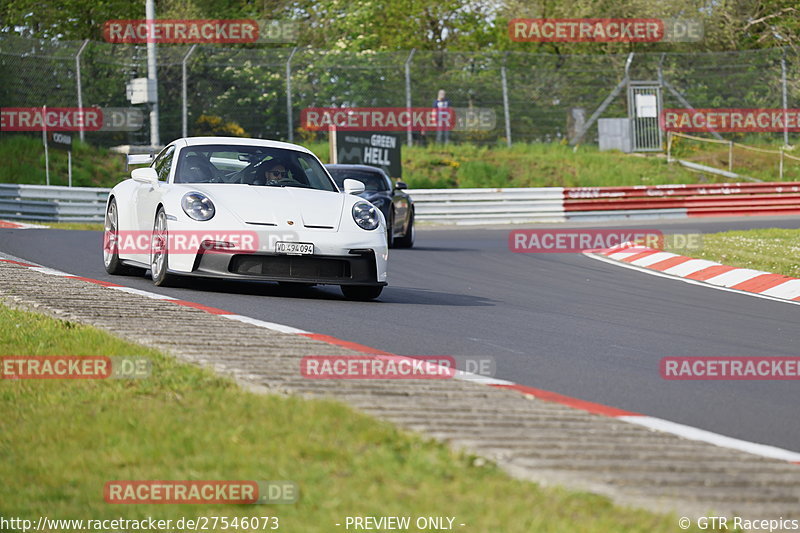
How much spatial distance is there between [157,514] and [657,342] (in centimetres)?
569

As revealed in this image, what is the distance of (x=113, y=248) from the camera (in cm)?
1176

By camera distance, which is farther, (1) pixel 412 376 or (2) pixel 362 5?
(2) pixel 362 5

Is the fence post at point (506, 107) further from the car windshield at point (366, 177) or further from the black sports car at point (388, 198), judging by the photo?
the car windshield at point (366, 177)

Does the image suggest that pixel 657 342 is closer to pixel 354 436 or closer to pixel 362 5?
pixel 354 436

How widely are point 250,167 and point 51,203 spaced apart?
16.0 metres

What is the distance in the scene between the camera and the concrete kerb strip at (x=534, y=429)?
411 cm

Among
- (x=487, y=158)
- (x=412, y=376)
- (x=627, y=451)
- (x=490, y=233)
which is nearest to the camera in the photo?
(x=627, y=451)

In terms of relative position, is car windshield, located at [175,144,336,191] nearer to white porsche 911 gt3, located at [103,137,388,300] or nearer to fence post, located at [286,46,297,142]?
white porsche 911 gt3, located at [103,137,388,300]

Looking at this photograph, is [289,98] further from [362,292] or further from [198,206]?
[198,206]

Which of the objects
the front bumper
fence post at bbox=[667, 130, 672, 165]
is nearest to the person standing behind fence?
fence post at bbox=[667, 130, 672, 165]

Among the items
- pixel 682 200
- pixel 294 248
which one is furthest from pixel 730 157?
pixel 294 248

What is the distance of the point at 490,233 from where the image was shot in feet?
85.7

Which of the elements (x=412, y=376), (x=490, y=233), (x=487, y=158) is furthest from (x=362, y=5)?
(x=412, y=376)

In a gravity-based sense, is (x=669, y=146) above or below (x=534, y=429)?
above
